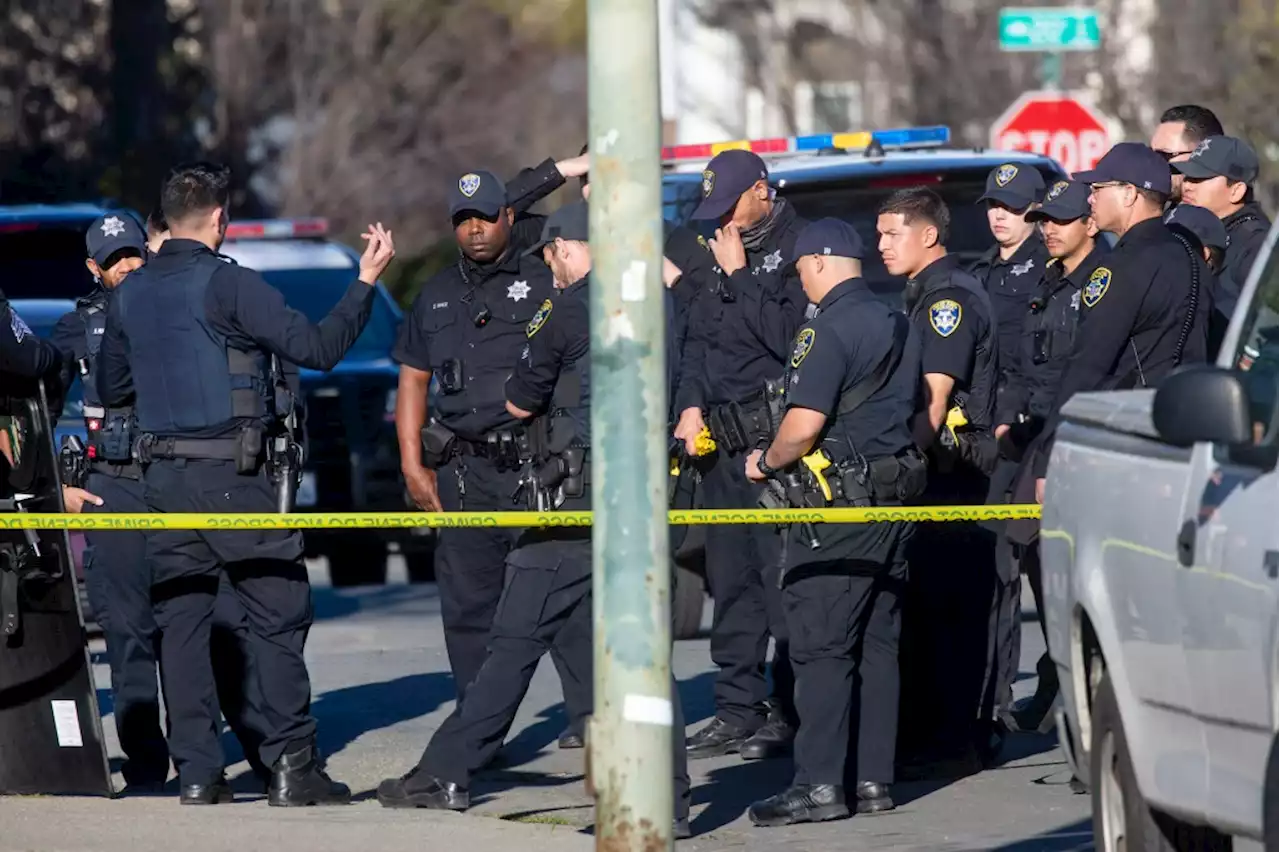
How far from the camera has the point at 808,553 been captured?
307 inches

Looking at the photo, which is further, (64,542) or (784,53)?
(784,53)

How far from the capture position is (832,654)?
781cm

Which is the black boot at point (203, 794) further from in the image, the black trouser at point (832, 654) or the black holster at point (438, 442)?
the black trouser at point (832, 654)

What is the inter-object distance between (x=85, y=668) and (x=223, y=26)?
26.2 meters

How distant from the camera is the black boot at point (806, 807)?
7.83 m

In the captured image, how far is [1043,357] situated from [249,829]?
3271 mm

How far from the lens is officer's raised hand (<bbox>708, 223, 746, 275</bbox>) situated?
8828 mm

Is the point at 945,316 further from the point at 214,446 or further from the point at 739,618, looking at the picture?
the point at 214,446

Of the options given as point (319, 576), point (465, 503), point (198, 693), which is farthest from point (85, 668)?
point (319, 576)

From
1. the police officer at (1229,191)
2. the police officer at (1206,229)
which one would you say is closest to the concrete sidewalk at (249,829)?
the police officer at (1206,229)

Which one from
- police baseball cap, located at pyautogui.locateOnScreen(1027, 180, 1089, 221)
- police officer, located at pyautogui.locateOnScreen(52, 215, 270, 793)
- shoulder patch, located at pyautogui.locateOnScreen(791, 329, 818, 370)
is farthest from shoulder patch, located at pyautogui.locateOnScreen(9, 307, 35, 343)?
police baseball cap, located at pyautogui.locateOnScreen(1027, 180, 1089, 221)

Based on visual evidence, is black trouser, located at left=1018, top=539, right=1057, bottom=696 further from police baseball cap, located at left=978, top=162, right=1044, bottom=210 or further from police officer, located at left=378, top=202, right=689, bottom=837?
police officer, located at left=378, top=202, right=689, bottom=837

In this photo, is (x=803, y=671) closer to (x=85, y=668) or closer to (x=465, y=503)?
(x=465, y=503)

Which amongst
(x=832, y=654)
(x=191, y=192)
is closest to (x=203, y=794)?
(x=191, y=192)
